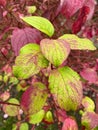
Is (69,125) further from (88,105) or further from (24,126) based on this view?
(24,126)

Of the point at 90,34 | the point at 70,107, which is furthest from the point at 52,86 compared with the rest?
the point at 90,34

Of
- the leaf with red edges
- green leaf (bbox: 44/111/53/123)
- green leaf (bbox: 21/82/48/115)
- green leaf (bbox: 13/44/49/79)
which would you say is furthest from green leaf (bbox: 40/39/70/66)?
green leaf (bbox: 44/111/53/123)

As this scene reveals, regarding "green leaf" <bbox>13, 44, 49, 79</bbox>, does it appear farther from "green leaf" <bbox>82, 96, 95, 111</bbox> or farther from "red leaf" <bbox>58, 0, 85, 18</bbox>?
"green leaf" <bbox>82, 96, 95, 111</bbox>

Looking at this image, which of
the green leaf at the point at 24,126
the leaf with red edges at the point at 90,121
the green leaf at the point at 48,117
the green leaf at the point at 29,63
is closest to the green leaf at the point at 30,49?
the green leaf at the point at 29,63

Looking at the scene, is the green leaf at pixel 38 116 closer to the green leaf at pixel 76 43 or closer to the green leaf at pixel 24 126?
the green leaf at pixel 24 126

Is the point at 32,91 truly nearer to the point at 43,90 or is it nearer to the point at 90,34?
the point at 43,90
